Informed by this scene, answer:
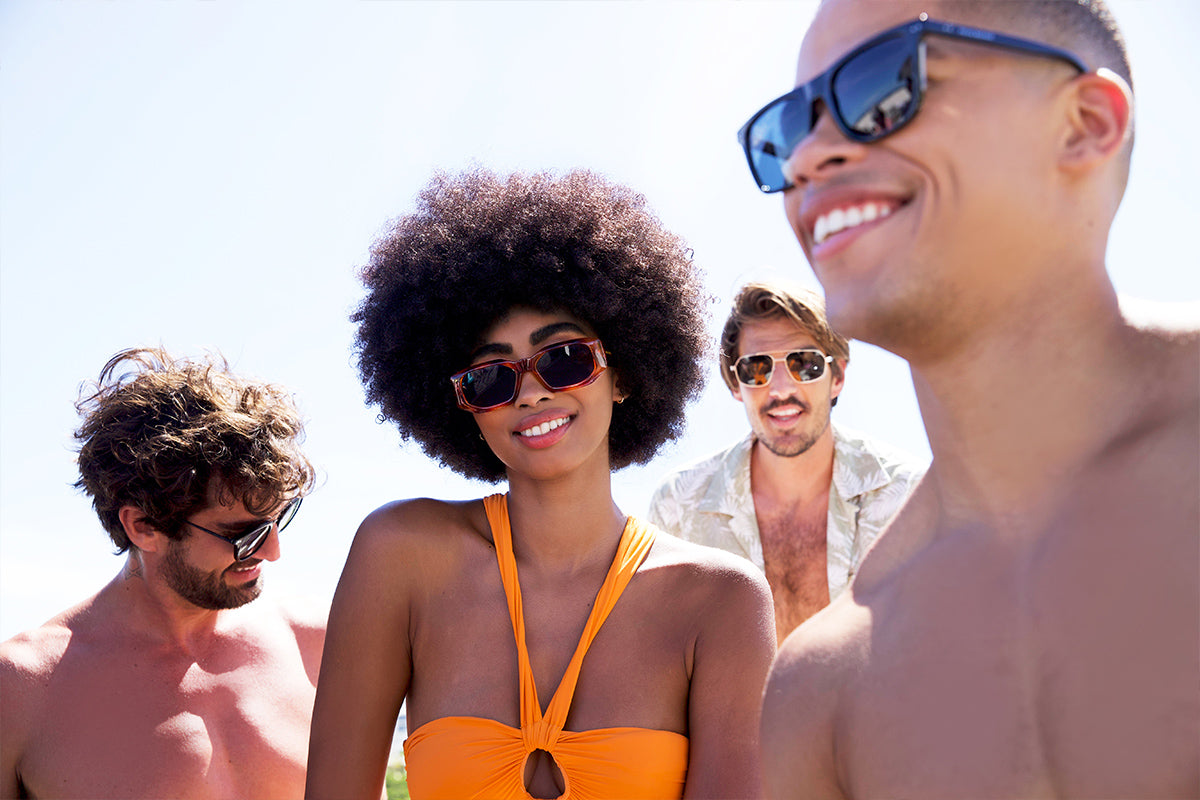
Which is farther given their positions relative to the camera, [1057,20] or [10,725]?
[10,725]

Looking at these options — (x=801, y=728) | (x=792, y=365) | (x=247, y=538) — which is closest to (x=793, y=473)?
(x=792, y=365)

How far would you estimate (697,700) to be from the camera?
304cm

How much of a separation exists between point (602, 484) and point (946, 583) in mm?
1560

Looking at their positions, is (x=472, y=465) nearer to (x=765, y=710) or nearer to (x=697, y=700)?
(x=697, y=700)

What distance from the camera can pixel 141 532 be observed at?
186 inches

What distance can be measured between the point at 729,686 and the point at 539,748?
569mm

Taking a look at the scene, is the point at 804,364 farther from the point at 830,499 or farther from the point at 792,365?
the point at 830,499

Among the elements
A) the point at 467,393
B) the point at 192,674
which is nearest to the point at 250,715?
the point at 192,674

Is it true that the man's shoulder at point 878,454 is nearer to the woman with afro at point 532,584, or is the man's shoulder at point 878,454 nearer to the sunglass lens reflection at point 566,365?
the woman with afro at point 532,584

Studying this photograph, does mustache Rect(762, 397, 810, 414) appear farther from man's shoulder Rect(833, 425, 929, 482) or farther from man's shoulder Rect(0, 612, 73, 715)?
man's shoulder Rect(0, 612, 73, 715)

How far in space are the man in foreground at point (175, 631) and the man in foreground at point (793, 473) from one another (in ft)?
8.35

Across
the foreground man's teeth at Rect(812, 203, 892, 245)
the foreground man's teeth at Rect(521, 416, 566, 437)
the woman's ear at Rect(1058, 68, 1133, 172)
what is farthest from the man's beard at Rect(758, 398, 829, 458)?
the woman's ear at Rect(1058, 68, 1133, 172)

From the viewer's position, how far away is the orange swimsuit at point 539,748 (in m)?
2.94

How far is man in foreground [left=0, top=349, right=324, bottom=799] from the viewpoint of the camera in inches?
167
